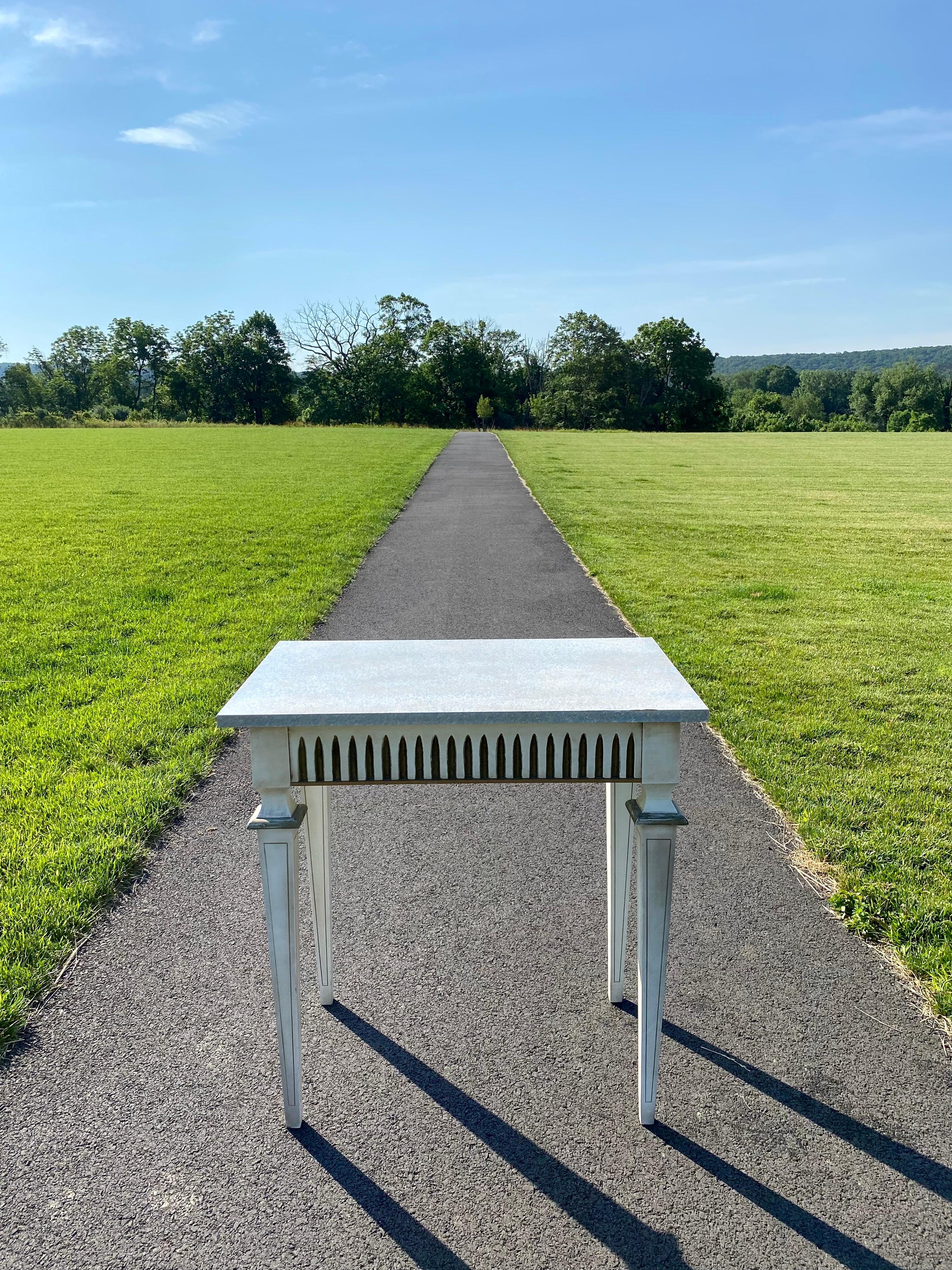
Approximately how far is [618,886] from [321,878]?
3.19 ft

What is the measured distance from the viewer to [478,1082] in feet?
7.64

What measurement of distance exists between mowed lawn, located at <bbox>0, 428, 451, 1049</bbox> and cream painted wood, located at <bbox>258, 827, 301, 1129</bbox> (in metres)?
0.96

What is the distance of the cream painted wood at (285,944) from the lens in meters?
2.07

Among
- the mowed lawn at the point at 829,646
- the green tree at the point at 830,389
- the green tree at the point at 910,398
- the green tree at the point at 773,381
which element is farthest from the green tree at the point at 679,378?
the mowed lawn at the point at 829,646

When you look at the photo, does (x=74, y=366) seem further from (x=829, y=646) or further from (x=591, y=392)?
(x=829, y=646)

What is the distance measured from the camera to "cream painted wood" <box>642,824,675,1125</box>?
2107mm

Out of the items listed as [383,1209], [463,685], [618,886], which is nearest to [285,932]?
[383,1209]

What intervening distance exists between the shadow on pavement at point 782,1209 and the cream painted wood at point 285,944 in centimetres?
97

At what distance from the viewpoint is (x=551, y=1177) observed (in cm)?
202

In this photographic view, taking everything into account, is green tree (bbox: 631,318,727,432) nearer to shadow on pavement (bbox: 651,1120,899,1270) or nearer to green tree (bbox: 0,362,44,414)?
green tree (bbox: 0,362,44,414)

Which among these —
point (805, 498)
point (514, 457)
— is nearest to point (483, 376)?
point (514, 457)

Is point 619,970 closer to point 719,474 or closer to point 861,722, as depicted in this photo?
point 861,722

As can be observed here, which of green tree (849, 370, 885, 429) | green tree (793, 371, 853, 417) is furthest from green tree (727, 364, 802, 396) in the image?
green tree (849, 370, 885, 429)

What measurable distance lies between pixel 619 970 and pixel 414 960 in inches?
28.1
